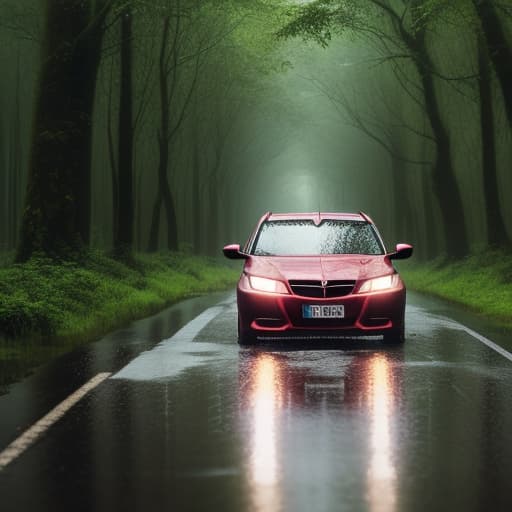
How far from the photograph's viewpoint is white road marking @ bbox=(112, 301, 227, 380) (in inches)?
373

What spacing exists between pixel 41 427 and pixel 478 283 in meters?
19.8

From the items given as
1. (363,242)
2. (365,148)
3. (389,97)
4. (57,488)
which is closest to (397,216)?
(365,148)

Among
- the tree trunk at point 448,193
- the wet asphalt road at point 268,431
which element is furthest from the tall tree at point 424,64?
the wet asphalt road at point 268,431

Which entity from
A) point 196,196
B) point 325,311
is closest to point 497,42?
point 325,311

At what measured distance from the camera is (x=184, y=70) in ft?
127

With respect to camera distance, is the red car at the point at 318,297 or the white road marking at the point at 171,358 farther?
the red car at the point at 318,297

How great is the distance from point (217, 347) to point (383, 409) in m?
4.49

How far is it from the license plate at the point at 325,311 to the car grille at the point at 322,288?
14 cm

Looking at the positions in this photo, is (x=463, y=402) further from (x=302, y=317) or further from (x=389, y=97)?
(x=389, y=97)

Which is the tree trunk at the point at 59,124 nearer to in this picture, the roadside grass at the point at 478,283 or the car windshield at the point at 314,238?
the car windshield at the point at 314,238

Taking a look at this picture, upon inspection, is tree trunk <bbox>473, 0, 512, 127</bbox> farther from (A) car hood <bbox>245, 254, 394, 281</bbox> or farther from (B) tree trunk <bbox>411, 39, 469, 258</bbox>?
(A) car hood <bbox>245, 254, 394, 281</bbox>

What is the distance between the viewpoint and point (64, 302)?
15.4m

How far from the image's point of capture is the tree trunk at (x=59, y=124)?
19.5m

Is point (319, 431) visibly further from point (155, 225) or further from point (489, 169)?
point (155, 225)
